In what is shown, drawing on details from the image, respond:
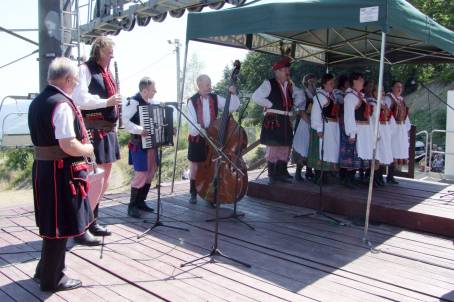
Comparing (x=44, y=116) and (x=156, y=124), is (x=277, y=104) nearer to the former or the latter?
(x=156, y=124)

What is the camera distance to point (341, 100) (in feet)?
17.7

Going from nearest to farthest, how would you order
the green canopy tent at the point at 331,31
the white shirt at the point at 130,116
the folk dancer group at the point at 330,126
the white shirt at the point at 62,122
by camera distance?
the white shirt at the point at 62,122 < the green canopy tent at the point at 331,31 < the white shirt at the point at 130,116 < the folk dancer group at the point at 330,126

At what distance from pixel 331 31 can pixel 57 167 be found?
460 centimetres

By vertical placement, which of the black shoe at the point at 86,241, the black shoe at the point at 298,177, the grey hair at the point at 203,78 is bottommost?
the black shoe at the point at 86,241

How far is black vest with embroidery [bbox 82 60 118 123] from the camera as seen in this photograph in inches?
147

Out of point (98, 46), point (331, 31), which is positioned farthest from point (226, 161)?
point (331, 31)

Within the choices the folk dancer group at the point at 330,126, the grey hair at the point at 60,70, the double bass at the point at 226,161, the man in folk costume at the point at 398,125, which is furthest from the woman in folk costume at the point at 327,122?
the grey hair at the point at 60,70

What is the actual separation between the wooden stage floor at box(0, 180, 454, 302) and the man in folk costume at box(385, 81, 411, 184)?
1.66 meters

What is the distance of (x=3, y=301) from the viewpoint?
9.04 ft

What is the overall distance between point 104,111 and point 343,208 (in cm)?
263

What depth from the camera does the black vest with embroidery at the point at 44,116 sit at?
263cm

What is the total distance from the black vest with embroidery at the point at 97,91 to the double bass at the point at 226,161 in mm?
1051

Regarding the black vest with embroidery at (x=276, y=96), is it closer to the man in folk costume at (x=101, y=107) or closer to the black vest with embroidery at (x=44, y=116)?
the man in folk costume at (x=101, y=107)

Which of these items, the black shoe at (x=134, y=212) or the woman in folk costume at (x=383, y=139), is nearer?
the black shoe at (x=134, y=212)
